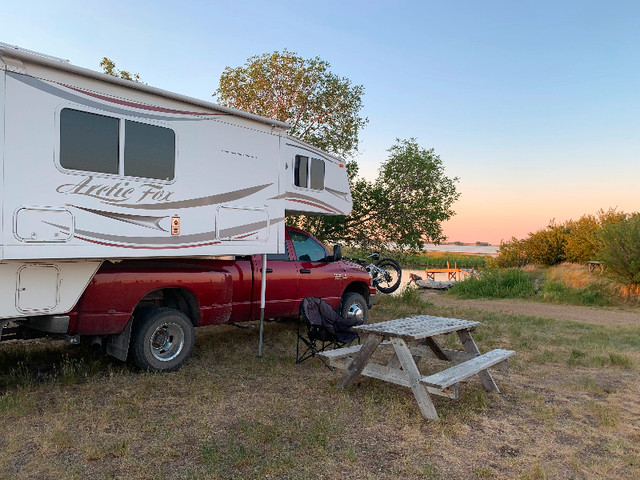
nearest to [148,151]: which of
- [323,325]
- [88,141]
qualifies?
[88,141]

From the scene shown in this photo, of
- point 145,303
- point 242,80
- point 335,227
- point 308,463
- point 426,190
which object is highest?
point 242,80

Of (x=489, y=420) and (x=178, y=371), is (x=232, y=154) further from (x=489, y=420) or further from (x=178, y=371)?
(x=489, y=420)

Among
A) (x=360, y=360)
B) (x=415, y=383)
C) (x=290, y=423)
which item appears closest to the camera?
(x=290, y=423)

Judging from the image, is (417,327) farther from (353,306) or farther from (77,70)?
(77,70)

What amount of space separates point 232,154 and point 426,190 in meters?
8.80

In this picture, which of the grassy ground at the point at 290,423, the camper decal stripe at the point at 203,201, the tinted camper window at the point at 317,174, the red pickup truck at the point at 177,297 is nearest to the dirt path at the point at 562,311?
the grassy ground at the point at 290,423

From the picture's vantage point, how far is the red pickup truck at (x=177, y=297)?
511 centimetres

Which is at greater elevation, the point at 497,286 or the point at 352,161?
the point at 352,161

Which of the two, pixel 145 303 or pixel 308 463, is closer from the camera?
pixel 308 463

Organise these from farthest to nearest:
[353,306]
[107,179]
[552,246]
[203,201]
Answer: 1. [552,246]
2. [353,306]
3. [203,201]
4. [107,179]

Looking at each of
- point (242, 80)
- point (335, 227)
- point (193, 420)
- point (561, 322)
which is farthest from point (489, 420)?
point (242, 80)

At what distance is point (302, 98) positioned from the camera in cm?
1368

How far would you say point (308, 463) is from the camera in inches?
137

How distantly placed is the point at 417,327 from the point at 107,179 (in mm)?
3353
